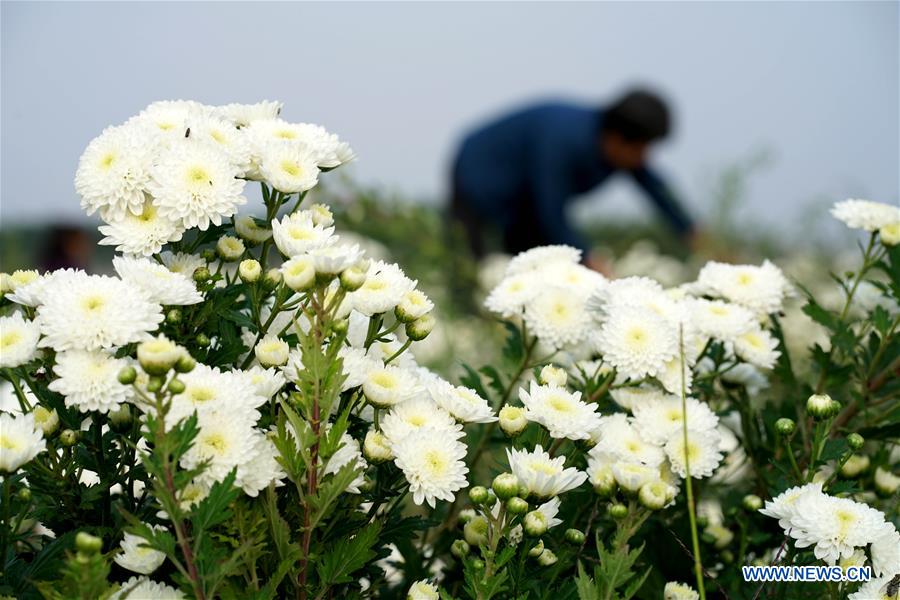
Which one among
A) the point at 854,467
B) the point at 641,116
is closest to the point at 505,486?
the point at 854,467

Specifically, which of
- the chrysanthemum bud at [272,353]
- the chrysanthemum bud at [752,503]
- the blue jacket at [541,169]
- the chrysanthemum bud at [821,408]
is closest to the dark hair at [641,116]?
the blue jacket at [541,169]

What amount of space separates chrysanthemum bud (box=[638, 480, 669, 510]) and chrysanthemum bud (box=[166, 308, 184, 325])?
23.1 inches

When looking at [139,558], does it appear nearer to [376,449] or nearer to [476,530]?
[376,449]

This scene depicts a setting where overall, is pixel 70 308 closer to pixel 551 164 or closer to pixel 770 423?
pixel 770 423

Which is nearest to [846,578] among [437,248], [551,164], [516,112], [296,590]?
[296,590]

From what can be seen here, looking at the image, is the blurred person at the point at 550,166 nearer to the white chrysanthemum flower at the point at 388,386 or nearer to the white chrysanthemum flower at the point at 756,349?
the white chrysanthemum flower at the point at 756,349

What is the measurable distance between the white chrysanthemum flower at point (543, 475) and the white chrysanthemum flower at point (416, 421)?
78mm

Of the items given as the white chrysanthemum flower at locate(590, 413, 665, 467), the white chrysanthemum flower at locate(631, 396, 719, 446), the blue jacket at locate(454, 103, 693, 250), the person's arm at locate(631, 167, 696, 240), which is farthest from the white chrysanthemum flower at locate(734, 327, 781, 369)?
the person's arm at locate(631, 167, 696, 240)

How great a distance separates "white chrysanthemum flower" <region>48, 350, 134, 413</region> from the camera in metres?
0.89

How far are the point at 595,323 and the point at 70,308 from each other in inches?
30.6

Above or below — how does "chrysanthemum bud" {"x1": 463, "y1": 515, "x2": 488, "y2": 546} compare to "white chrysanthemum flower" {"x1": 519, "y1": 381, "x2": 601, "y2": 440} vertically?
below

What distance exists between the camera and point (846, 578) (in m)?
1.06

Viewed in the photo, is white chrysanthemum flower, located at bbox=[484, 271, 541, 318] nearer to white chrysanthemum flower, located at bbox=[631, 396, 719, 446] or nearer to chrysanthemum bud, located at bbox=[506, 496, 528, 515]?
white chrysanthemum flower, located at bbox=[631, 396, 719, 446]

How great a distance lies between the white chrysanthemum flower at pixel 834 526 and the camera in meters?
1.02
